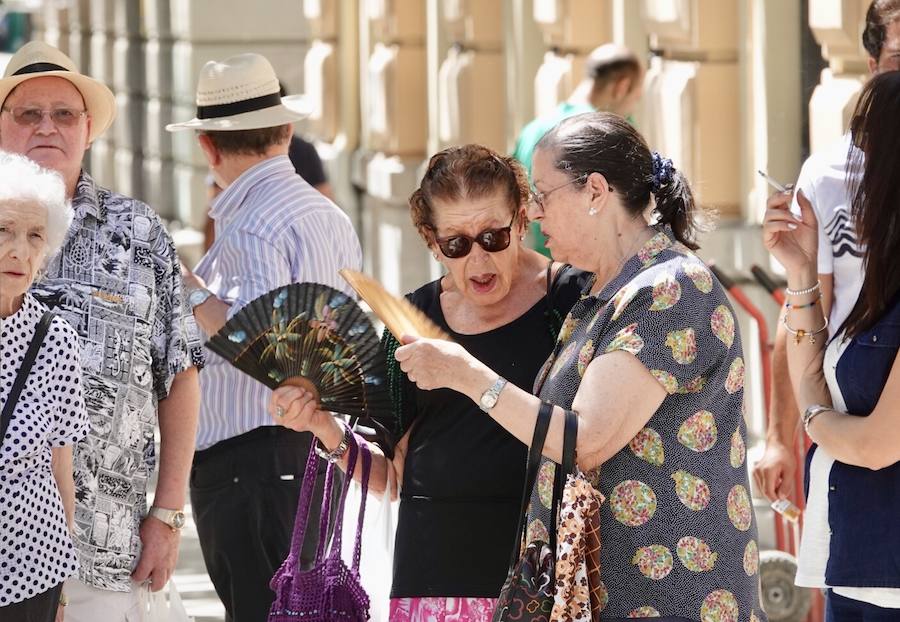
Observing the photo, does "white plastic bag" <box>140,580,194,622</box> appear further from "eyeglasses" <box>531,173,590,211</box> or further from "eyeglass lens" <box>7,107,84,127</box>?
"eyeglasses" <box>531,173,590,211</box>

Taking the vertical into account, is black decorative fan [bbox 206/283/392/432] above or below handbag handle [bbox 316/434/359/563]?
above

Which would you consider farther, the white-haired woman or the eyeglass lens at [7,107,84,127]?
the eyeglass lens at [7,107,84,127]

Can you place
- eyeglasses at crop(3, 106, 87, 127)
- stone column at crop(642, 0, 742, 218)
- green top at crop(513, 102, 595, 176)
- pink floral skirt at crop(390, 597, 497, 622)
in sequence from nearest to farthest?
pink floral skirt at crop(390, 597, 497, 622)
eyeglasses at crop(3, 106, 87, 127)
green top at crop(513, 102, 595, 176)
stone column at crop(642, 0, 742, 218)

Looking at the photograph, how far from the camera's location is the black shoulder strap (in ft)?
12.8

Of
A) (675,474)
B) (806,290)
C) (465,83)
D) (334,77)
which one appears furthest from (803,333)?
(334,77)

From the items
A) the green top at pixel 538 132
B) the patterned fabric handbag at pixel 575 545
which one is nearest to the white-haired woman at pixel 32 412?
the patterned fabric handbag at pixel 575 545

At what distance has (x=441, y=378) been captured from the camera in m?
3.68

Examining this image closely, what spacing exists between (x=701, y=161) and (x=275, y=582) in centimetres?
439

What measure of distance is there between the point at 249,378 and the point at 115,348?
0.75 metres

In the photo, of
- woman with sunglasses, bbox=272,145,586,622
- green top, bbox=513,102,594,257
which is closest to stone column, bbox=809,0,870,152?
green top, bbox=513,102,594,257

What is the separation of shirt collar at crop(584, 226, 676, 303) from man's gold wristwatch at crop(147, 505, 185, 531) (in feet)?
4.53

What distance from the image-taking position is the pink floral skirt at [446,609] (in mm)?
4059

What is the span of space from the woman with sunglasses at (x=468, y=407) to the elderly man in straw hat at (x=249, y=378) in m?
0.85

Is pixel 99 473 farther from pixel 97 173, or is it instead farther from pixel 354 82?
pixel 97 173
